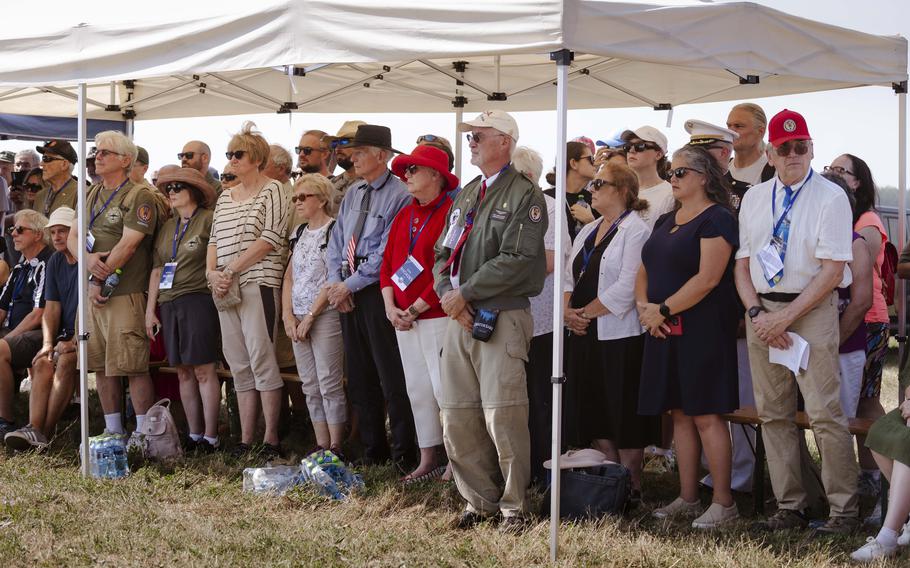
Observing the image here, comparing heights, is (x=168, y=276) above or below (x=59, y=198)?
below

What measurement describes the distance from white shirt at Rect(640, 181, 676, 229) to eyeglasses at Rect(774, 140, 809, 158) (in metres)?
0.77

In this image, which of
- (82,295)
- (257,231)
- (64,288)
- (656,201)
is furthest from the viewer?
(64,288)

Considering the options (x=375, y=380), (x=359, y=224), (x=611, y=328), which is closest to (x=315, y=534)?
(x=375, y=380)

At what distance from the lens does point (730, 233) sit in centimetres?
498

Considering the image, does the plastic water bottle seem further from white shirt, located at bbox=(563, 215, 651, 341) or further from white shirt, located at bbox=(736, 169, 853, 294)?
white shirt, located at bbox=(736, 169, 853, 294)

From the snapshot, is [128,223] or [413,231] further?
[128,223]

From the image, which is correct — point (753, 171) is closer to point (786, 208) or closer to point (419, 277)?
point (786, 208)

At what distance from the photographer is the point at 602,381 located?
5.52 m

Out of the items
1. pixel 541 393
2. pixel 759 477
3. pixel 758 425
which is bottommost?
pixel 759 477

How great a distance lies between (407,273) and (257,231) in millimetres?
1392

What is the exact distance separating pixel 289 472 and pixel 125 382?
2450mm

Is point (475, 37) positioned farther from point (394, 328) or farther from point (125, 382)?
point (125, 382)

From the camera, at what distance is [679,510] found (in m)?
5.19

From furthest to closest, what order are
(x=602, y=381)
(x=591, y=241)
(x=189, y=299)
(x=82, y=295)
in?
(x=189, y=299) → (x=82, y=295) → (x=591, y=241) → (x=602, y=381)
